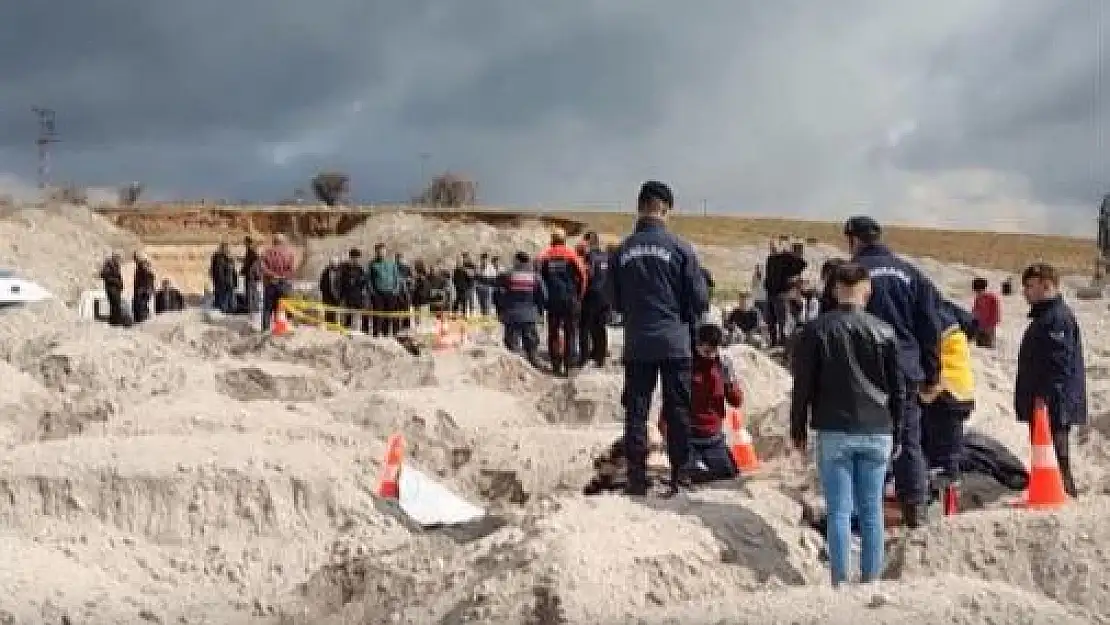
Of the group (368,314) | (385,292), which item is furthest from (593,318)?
(368,314)

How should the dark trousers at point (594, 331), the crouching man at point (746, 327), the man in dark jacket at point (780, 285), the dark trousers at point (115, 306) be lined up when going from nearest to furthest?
the dark trousers at point (594, 331) < the man in dark jacket at point (780, 285) < the crouching man at point (746, 327) < the dark trousers at point (115, 306)

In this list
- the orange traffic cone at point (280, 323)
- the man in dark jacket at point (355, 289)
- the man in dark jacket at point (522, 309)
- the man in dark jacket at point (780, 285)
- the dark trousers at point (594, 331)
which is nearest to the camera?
the dark trousers at point (594, 331)

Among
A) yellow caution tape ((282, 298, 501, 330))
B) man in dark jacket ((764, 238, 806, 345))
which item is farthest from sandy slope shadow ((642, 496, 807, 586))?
yellow caution tape ((282, 298, 501, 330))

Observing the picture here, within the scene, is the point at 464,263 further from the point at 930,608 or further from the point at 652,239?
the point at 930,608

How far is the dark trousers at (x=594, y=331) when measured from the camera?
678 inches

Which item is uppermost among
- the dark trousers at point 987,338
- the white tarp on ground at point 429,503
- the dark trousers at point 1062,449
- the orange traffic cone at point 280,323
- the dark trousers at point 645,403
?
the dark trousers at point 645,403

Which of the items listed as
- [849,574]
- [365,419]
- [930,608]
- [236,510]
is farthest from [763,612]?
[365,419]

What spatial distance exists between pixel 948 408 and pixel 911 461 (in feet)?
3.74

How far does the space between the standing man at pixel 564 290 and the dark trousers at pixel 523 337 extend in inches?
39.9

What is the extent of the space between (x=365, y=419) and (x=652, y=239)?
17.0 ft

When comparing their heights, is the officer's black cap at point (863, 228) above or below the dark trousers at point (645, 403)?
above

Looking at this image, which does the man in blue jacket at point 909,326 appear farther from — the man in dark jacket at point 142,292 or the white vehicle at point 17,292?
the white vehicle at point 17,292

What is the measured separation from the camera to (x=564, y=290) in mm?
16688

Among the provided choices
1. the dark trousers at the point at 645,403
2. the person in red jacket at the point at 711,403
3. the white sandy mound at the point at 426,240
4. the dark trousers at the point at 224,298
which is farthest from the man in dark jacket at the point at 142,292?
the white sandy mound at the point at 426,240
